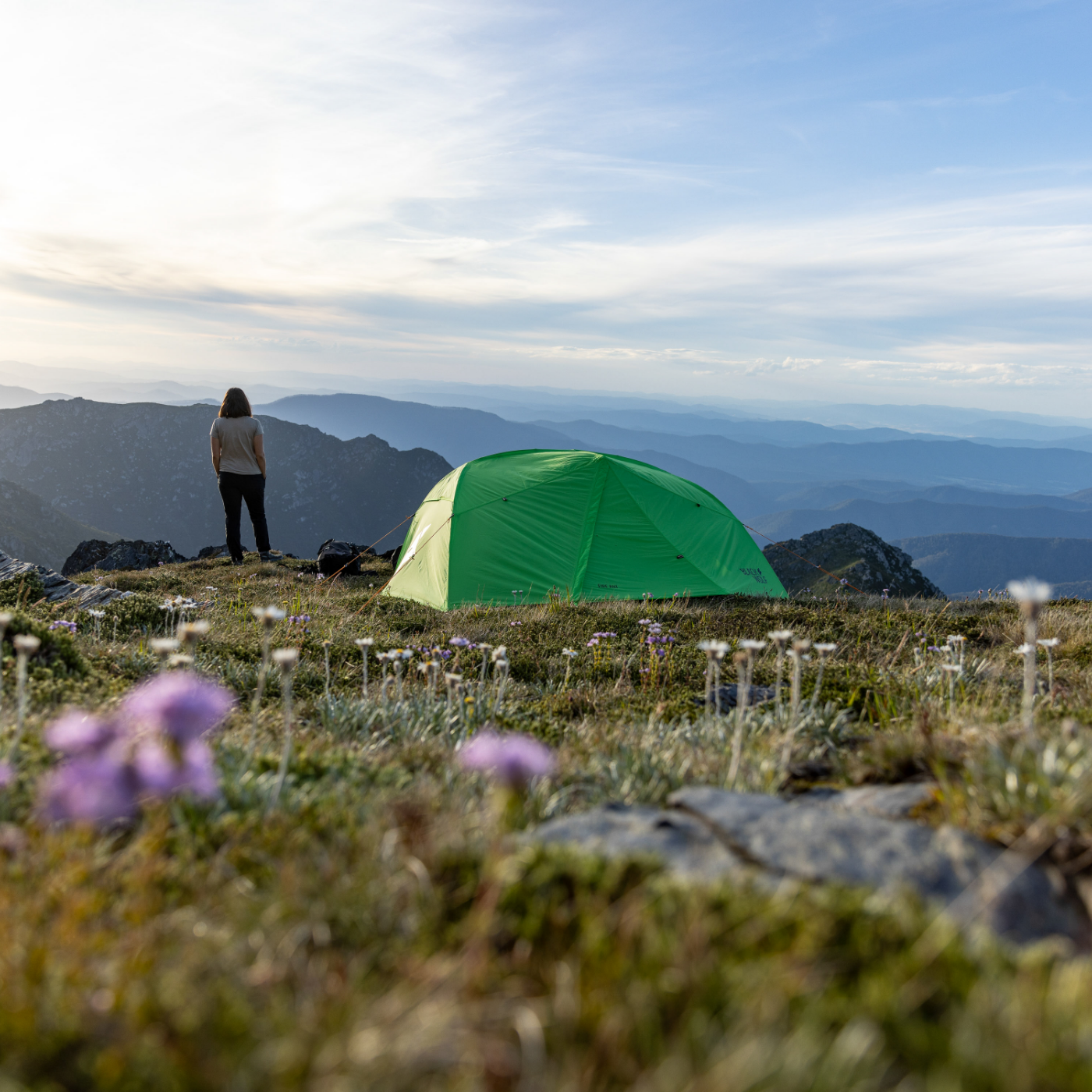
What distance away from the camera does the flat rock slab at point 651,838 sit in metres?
2.20

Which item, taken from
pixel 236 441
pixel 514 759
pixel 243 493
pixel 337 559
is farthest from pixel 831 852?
pixel 337 559

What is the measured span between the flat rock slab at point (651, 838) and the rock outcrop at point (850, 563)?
81.6 ft

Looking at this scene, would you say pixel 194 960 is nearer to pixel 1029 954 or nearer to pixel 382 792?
pixel 382 792

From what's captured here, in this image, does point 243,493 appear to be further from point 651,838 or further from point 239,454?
point 651,838

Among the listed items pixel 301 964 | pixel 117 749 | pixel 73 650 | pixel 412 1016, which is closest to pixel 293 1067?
pixel 412 1016

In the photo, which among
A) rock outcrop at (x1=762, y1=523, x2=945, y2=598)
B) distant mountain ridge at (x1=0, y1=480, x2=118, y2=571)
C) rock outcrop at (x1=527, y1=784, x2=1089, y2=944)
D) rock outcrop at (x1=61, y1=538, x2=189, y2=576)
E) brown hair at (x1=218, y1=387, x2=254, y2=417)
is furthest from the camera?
distant mountain ridge at (x1=0, y1=480, x2=118, y2=571)

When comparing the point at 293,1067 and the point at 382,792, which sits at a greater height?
the point at 293,1067

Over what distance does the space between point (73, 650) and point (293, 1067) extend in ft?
17.4

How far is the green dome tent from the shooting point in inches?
531

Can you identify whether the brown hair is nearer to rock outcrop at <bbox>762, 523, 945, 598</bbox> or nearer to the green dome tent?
the green dome tent

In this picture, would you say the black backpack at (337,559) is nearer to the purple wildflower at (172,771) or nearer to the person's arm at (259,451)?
the person's arm at (259,451)

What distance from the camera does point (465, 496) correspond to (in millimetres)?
14336

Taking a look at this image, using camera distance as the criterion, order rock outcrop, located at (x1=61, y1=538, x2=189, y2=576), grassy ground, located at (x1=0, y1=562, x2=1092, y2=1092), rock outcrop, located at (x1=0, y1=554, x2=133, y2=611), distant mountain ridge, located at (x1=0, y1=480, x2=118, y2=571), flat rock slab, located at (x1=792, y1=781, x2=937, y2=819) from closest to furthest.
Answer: grassy ground, located at (x1=0, y1=562, x2=1092, y2=1092), flat rock slab, located at (x1=792, y1=781, x2=937, y2=819), rock outcrop, located at (x1=0, y1=554, x2=133, y2=611), rock outcrop, located at (x1=61, y1=538, x2=189, y2=576), distant mountain ridge, located at (x1=0, y1=480, x2=118, y2=571)

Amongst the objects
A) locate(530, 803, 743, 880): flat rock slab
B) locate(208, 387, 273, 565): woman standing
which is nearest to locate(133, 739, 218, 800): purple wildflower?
locate(530, 803, 743, 880): flat rock slab
